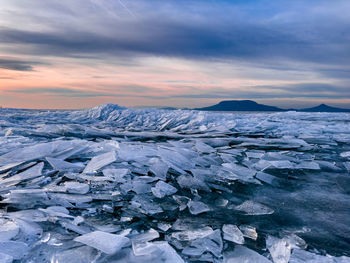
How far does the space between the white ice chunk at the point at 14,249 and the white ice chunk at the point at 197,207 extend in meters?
1.04

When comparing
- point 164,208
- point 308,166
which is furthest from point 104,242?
point 308,166

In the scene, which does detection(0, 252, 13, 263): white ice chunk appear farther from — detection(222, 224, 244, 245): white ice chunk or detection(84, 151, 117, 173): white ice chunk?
detection(84, 151, 117, 173): white ice chunk

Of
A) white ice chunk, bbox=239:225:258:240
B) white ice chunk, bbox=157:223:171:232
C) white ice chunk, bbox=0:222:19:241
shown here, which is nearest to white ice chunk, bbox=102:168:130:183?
white ice chunk, bbox=157:223:171:232

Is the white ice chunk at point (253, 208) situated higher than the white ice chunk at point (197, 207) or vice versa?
the white ice chunk at point (253, 208)

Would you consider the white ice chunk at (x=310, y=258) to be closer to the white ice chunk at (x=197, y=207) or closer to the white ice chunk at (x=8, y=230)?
the white ice chunk at (x=197, y=207)

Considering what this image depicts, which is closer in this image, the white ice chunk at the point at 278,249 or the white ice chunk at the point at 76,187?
the white ice chunk at the point at 278,249

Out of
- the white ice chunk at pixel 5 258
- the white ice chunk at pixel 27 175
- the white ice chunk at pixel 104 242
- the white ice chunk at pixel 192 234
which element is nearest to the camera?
the white ice chunk at pixel 5 258

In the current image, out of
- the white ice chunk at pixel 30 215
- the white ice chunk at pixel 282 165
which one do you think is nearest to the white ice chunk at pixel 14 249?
the white ice chunk at pixel 30 215

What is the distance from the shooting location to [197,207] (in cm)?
182

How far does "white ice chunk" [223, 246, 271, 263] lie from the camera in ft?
3.94

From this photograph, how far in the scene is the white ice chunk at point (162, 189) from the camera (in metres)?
2.08

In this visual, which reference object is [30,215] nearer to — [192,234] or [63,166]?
[192,234]

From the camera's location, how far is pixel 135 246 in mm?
1189

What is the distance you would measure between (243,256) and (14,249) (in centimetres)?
114
